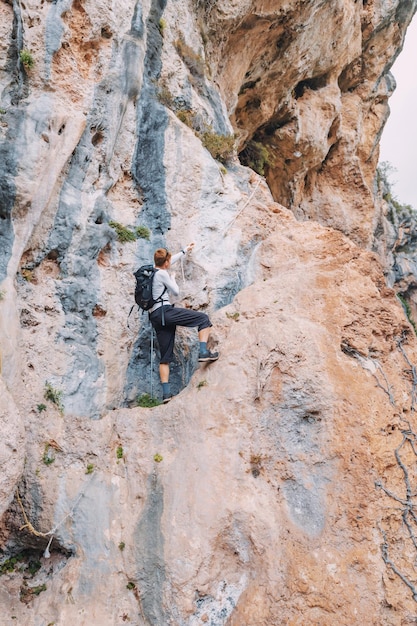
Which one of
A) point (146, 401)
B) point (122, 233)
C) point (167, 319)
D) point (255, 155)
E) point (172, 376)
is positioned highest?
point (255, 155)

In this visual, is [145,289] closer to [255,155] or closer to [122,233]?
[122,233]

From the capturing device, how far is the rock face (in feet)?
18.2

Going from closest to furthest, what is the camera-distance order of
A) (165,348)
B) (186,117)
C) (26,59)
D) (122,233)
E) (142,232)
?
1. (165,348)
2. (26,59)
3. (122,233)
4. (142,232)
5. (186,117)

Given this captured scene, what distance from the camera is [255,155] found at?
16500mm

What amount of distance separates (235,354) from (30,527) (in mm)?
3268

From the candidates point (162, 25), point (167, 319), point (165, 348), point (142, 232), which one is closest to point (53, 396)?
point (165, 348)

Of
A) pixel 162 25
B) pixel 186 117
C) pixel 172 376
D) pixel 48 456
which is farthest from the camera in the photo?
pixel 162 25

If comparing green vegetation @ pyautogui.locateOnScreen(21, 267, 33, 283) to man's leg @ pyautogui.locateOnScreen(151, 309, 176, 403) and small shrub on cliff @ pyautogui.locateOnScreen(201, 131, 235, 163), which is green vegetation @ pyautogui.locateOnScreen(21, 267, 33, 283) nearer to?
man's leg @ pyautogui.locateOnScreen(151, 309, 176, 403)

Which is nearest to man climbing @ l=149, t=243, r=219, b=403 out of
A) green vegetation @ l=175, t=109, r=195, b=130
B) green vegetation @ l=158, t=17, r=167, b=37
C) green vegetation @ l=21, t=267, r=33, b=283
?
green vegetation @ l=21, t=267, r=33, b=283

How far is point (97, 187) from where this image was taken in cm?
861

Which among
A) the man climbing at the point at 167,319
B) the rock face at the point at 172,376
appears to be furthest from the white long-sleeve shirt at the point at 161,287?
the rock face at the point at 172,376

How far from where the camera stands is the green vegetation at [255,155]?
53.6ft

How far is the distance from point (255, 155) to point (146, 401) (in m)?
11.4

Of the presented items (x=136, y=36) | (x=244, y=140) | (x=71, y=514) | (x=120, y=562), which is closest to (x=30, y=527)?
(x=71, y=514)
